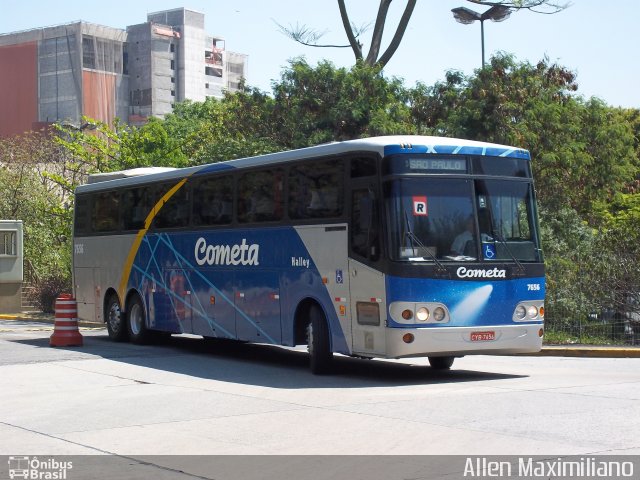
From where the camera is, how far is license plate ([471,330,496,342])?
15852 mm

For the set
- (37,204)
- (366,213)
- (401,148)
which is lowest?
(366,213)

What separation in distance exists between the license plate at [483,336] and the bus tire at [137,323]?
9491 millimetres

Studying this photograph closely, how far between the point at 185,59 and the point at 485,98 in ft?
441

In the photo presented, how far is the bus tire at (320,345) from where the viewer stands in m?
17.0

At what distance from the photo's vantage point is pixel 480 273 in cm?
1595

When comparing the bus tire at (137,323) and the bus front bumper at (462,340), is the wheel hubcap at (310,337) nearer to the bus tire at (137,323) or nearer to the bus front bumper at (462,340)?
the bus front bumper at (462,340)

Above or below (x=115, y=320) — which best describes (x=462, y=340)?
below

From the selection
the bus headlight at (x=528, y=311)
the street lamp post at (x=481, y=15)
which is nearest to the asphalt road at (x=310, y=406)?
the bus headlight at (x=528, y=311)

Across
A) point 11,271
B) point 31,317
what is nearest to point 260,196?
point 31,317

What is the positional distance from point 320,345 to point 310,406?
3.56 meters

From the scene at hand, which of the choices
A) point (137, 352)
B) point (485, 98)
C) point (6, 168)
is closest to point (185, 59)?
point (6, 168)

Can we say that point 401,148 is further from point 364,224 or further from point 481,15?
point 481,15

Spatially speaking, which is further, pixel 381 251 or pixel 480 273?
pixel 480 273
